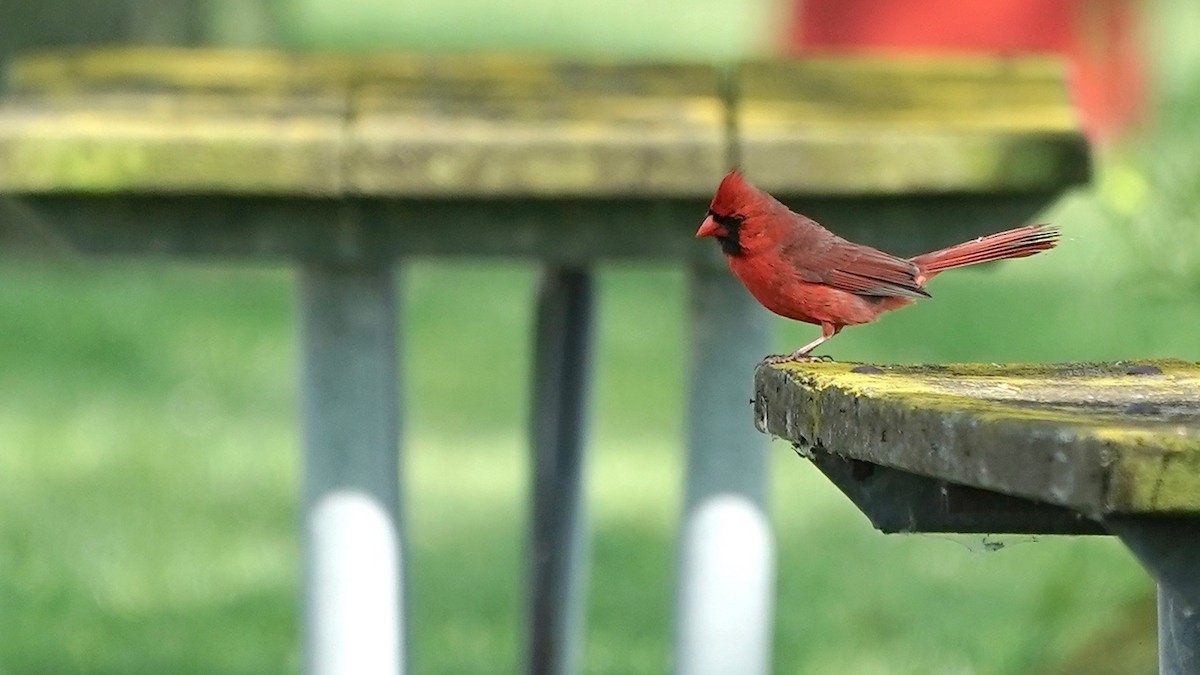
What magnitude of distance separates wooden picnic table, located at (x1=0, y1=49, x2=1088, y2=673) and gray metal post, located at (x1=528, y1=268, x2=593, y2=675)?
59cm

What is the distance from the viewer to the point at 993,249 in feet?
9.84

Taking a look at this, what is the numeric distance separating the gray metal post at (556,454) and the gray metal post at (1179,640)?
7.15 ft

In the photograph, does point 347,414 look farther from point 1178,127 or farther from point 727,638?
point 1178,127

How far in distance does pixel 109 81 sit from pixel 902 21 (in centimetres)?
1024

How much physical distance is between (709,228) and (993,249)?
496 mm

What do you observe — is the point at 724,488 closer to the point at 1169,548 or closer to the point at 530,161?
the point at 530,161

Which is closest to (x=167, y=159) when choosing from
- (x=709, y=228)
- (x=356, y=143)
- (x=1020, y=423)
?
(x=356, y=143)

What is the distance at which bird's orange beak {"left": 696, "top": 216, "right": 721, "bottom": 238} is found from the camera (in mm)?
3307

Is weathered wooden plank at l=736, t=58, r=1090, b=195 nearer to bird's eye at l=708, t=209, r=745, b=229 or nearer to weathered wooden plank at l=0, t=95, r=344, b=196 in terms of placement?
bird's eye at l=708, t=209, r=745, b=229

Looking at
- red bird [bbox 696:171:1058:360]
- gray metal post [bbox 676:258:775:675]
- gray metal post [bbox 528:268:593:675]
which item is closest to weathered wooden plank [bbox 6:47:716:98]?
gray metal post [bbox 676:258:775:675]

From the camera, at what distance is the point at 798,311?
337 cm

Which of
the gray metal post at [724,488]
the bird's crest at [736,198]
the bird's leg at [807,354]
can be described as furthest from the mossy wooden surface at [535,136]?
the gray metal post at [724,488]

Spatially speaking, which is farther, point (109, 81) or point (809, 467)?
point (809, 467)

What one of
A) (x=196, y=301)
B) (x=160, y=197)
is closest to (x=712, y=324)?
(x=160, y=197)
